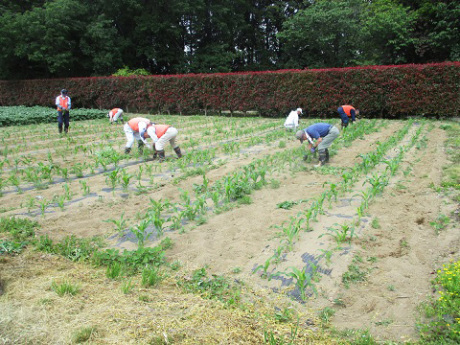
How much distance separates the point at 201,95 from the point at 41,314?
747 inches

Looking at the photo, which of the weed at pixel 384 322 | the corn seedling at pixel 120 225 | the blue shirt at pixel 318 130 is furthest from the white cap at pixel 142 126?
the weed at pixel 384 322

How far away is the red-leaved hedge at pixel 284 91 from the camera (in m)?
15.7

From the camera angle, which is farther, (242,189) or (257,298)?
(242,189)

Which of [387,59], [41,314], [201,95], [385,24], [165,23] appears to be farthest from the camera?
[165,23]

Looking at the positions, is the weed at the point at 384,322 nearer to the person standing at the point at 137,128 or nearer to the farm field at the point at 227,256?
the farm field at the point at 227,256

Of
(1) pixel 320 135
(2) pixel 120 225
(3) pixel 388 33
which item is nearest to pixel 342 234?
(2) pixel 120 225

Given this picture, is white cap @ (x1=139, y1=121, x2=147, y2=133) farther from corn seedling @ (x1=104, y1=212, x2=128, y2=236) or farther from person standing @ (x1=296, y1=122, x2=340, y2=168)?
corn seedling @ (x1=104, y1=212, x2=128, y2=236)

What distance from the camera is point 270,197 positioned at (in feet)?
18.8

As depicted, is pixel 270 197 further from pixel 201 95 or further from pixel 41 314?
pixel 201 95

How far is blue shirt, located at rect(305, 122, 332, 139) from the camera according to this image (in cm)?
750

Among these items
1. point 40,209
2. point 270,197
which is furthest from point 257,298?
point 40,209

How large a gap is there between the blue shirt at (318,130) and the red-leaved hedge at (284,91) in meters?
10.6

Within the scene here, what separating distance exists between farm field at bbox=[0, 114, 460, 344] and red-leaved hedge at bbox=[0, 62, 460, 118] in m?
10.1

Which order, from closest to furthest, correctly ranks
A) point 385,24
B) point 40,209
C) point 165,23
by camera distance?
1. point 40,209
2. point 385,24
3. point 165,23
